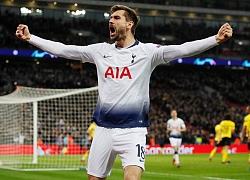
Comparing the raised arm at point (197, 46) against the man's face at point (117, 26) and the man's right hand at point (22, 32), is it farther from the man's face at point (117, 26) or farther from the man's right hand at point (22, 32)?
the man's right hand at point (22, 32)

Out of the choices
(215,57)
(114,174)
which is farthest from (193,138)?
(114,174)

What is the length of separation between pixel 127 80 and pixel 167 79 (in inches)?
1952

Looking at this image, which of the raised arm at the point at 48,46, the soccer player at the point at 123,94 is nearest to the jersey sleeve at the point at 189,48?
the soccer player at the point at 123,94

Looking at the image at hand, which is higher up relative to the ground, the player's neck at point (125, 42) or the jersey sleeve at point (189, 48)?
the player's neck at point (125, 42)

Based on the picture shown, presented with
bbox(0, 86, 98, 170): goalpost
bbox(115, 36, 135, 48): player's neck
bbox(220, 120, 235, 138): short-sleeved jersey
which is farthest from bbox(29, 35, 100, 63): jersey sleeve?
bbox(220, 120, 235, 138): short-sleeved jersey

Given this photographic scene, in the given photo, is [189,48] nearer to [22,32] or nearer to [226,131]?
[22,32]

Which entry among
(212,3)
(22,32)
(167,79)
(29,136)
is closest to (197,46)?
(22,32)

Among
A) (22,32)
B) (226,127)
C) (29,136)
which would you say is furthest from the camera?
(29,136)

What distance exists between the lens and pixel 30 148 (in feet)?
89.4

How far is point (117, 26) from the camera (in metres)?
6.67

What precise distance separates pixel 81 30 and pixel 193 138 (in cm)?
→ 1527

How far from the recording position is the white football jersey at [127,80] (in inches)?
261

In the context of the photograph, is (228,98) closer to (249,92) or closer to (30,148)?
(249,92)

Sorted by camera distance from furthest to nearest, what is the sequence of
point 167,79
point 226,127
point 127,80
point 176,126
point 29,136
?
point 167,79 < point 29,136 < point 226,127 < point 176,126 < point 127,80
